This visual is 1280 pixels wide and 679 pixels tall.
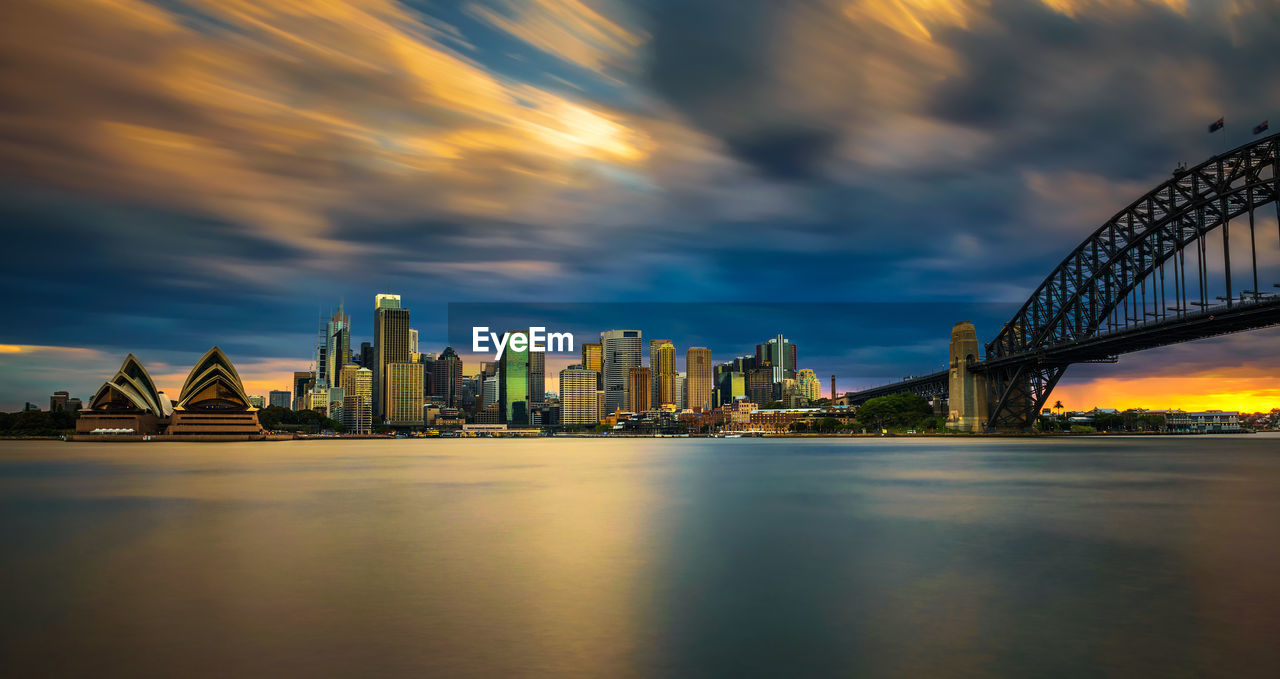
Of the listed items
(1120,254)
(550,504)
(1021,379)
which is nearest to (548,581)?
(550,504)

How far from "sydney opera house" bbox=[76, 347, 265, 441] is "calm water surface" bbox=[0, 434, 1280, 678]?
451 ft

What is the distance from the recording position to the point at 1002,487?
43938 millimetres

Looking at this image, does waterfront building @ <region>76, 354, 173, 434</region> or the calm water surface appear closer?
the calm water surface

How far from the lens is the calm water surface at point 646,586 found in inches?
498

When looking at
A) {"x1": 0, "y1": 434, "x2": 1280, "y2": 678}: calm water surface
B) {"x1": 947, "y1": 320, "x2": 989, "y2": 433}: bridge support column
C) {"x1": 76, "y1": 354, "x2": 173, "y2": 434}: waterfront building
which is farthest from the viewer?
{"x1": 76, "y1": 354, "x2": 173, "y2": 434}: waterfront building

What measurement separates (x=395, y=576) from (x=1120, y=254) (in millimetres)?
103505

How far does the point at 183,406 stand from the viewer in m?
168

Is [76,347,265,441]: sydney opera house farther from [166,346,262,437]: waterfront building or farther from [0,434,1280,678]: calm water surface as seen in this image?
[0,434,1280,678]: calm water surface

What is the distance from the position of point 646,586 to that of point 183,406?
175 metres

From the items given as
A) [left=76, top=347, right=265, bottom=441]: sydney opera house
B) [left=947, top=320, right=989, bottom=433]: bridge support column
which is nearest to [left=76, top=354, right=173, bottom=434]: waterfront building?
[left=76, top=347, right=265, bottom=441]: sydney opera house

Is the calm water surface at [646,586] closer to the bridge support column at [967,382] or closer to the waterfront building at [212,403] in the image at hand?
the bridge support column at [967,382]

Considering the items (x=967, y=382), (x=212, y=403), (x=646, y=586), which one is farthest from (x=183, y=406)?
(x=646, y=586)

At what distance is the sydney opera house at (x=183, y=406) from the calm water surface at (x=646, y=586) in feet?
451

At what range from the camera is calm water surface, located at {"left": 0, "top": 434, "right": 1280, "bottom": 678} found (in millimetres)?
12648
